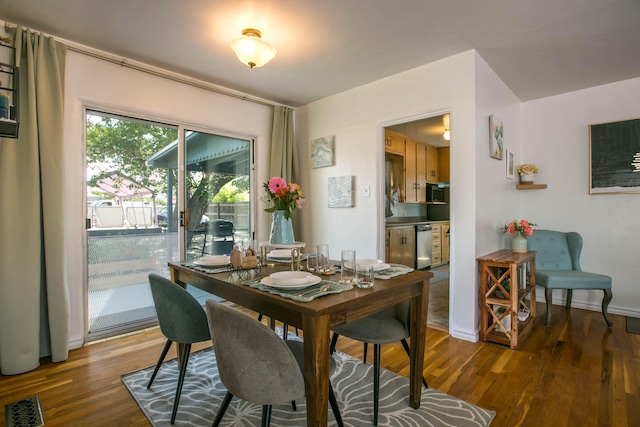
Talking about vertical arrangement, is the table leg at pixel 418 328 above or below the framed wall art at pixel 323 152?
below

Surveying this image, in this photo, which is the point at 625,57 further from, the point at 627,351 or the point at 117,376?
the point at 117,376

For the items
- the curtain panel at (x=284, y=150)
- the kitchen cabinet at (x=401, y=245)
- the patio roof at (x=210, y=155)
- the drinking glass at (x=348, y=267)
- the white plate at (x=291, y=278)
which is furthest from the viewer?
the kitchen cabinet at (x=401, y=245)

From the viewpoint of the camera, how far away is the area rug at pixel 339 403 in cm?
170

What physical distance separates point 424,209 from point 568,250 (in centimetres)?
338

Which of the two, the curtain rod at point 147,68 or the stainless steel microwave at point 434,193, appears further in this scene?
the stainless steel microwave at point 434,193

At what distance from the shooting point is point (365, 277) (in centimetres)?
149

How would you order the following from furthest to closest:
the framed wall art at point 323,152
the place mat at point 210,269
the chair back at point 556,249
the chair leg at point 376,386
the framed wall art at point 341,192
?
the framed wall art at point 323,152 → the framed wall art at point 341,192 → the chair back at point 556,249 → the place mat at point 210,269 → the chair leg at point 376,386

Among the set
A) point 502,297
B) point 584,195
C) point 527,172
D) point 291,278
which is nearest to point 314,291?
point 291,278

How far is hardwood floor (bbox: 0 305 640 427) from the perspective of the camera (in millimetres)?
1759

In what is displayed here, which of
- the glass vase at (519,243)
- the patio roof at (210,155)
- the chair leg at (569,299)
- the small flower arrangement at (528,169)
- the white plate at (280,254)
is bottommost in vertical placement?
the chair leg at (569,299)

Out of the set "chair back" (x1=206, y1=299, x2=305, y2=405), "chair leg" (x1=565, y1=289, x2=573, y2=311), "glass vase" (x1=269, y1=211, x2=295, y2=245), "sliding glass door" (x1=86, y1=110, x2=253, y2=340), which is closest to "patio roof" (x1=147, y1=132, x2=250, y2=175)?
"sliding glass door" (x1=86, y1=110, x2=253, y2=340)

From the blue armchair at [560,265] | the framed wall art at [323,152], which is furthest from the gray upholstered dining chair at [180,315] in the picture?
the blue armchair at [560,265]

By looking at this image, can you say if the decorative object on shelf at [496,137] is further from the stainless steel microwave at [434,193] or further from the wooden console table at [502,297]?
the stainless steel microwave at [434,193]

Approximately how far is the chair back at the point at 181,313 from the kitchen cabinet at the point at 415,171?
14.2ft
